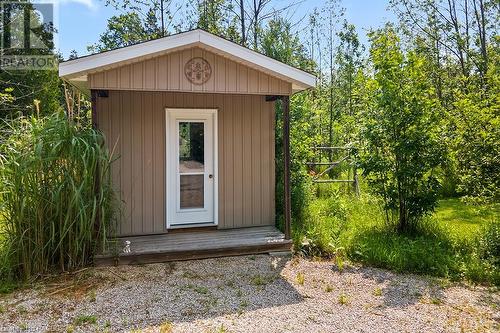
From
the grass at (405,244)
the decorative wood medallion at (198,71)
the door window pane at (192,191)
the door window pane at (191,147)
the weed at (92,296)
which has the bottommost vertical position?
the weed at (92,296)

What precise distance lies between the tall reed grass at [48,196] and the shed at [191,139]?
1.59 ft

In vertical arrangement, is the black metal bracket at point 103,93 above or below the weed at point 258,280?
above

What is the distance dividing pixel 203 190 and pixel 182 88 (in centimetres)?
200

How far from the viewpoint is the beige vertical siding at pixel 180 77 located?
16.0 feet

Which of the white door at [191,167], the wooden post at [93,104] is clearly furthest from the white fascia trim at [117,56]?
the white door at [191,167]

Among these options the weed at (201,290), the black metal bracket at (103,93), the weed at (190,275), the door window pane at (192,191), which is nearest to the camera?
the weed at (201,290)

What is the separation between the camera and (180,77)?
16.6 feet

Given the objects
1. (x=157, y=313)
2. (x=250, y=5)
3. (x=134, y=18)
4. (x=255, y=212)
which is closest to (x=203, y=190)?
(x=255, y=212)

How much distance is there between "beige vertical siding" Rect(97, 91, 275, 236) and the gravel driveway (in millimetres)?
1297

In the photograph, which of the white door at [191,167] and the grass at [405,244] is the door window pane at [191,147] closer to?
the white door at [191,167]

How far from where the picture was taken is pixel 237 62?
5.32 m

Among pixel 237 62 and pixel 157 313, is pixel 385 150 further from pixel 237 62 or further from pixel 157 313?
pixel 157 313

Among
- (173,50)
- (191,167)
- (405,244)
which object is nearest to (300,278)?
(405,244)

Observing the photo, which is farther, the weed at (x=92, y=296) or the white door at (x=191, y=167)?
the white door at (x=191, y=167)
